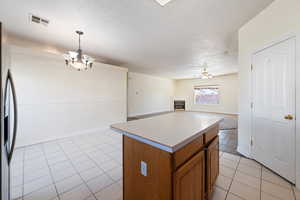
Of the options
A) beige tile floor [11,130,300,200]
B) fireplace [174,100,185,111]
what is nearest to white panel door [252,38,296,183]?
beige tile floor [11,130,300,200]

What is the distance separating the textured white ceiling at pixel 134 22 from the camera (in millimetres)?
1883

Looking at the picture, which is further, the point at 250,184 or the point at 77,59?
the point at 77,59

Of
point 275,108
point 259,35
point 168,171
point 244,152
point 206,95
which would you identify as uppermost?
point 259,35

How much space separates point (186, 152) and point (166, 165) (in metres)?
0.22

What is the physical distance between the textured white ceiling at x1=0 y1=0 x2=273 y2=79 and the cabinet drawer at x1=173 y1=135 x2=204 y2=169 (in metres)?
1.99

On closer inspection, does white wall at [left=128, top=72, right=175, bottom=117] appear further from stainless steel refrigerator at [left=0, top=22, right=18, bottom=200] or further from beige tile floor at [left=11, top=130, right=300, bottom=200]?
stainless steel refrigerator at [left=0, top=22, right=18, bottom=200]

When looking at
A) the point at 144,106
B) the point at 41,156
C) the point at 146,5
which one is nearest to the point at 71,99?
the point at 41,156

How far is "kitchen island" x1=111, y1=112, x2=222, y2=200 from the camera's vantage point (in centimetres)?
86

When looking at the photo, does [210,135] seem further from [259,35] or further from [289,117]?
[259,35]

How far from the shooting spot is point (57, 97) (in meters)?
3.53

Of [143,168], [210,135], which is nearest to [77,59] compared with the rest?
[143,168]

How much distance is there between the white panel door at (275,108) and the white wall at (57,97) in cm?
438

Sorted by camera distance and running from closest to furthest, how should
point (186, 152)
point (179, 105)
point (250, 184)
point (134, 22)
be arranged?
1. point (186, 152)
2. point (250, 184)
3. point (134, 22)
4. point (179, 105)

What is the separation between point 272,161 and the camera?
196 cm
